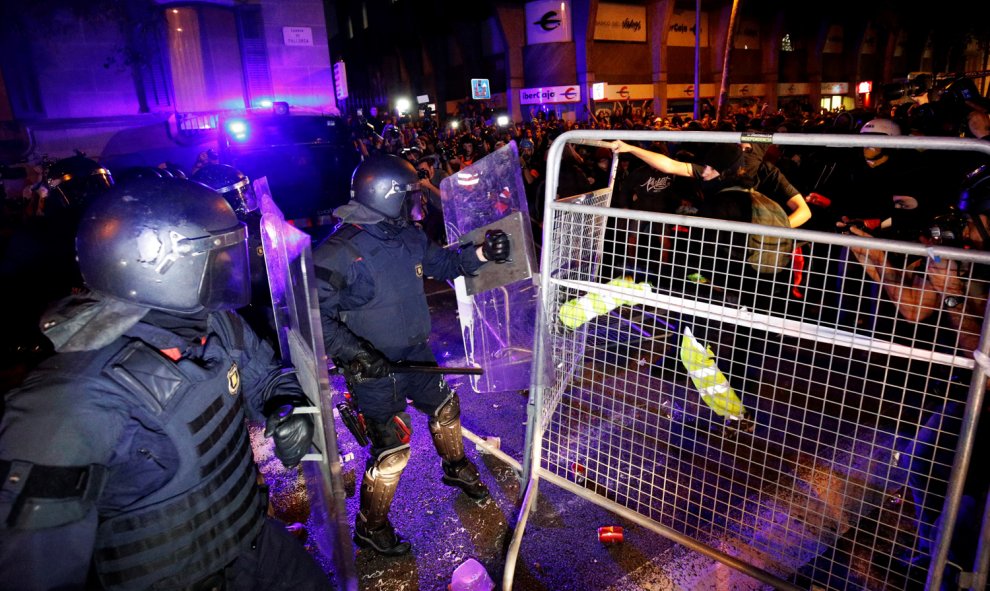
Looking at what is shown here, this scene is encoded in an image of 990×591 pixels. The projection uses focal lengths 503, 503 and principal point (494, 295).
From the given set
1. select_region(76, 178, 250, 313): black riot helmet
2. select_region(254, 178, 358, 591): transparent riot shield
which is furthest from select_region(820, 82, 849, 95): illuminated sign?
select_region(76, 178, 250, 313): black riot helmet

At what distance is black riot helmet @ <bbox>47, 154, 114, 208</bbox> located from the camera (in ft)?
17.0

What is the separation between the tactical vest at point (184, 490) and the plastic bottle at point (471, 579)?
4.42 feet

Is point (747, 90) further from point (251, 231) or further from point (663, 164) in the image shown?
point (251, 231)

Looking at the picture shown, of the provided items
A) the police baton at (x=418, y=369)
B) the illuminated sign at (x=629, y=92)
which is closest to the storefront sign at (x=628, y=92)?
the illuminated sign at (x=629, y=92)

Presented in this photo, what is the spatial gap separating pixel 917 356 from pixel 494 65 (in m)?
30.6

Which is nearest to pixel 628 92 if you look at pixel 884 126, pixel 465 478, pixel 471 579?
pixel 884 126

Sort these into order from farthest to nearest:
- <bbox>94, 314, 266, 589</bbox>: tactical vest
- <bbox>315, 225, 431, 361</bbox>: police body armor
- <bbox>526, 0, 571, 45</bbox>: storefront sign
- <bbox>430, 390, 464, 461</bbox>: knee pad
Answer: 1. <bbox>526, 0, 571, 45</bbox>: storefront sign
2. <bbox>430, 390, 464, 461</bbox>: knee pad
3. <bbox>315, 225, 431, 361</bbox>: police body armor
4. <bbox>94, 314, 266, 589</bbox>: tactical vest

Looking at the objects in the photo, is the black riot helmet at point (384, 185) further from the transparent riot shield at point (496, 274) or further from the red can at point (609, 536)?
the red can at point (609, 536)

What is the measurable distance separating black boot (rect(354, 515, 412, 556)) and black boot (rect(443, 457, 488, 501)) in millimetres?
565

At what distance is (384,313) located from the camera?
128 inches

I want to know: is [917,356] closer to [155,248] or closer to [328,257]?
[155,248]

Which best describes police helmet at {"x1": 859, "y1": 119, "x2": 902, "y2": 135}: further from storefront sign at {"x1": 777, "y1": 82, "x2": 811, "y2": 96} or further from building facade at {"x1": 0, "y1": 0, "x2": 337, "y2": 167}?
storefront sign at {"x1": 777, "y1": 82, "x2": 811, "y2": 96}

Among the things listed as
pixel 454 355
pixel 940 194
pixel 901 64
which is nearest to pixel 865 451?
pixel 940 194

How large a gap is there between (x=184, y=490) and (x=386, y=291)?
1.72 metres
